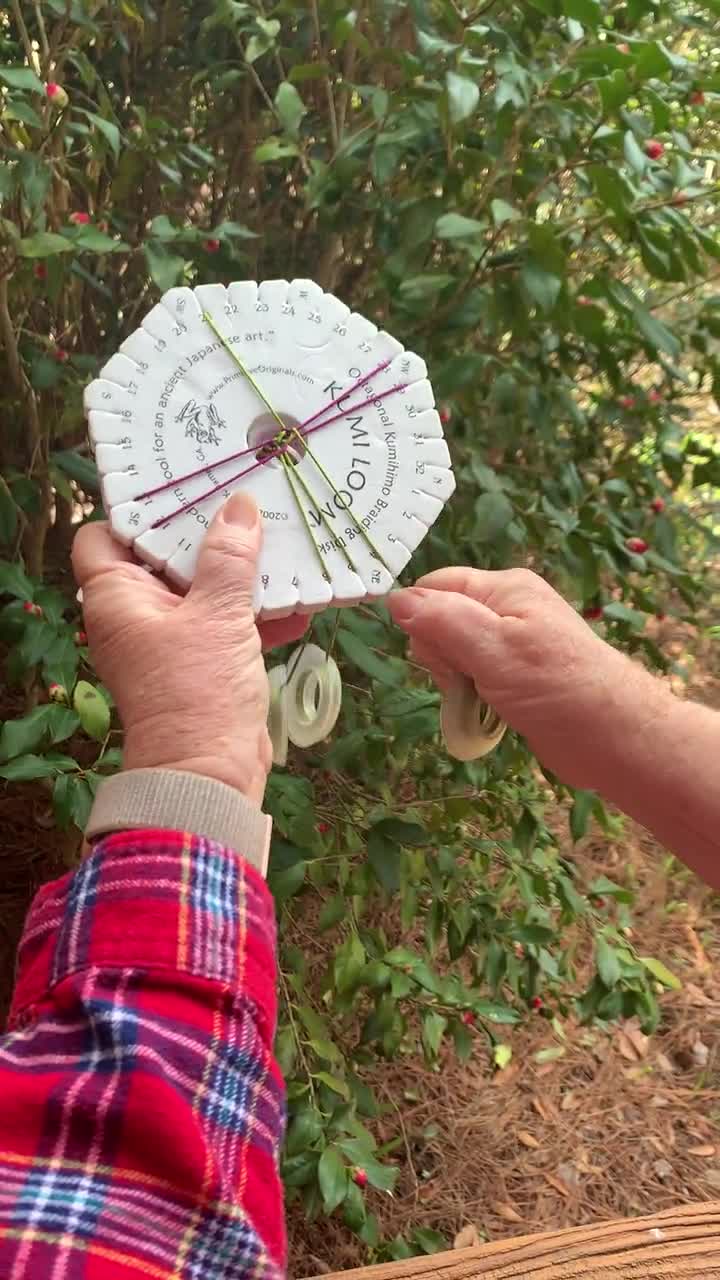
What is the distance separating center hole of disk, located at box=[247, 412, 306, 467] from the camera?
74cm

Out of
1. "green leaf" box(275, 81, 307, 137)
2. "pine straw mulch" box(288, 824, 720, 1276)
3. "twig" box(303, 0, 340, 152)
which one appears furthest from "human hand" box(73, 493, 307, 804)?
"pine straw mulch" box(288, 824, 720, 1276)

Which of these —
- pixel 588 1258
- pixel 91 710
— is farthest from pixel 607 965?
pixel 91 710

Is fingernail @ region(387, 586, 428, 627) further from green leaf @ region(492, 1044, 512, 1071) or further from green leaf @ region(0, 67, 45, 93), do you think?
green leaf @ region(492, 1044, 512, 1071)

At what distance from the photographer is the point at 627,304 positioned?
1004 millimetres

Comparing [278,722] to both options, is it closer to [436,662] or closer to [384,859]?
[436,662]

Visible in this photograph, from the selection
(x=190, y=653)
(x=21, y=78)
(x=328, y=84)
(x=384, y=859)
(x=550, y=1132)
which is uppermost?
(x=328, y=84)

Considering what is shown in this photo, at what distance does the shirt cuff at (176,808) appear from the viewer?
537 mm

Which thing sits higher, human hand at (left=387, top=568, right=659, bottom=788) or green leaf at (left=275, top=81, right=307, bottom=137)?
green leaf at (left=275, top=81, right=307, bottom=137)

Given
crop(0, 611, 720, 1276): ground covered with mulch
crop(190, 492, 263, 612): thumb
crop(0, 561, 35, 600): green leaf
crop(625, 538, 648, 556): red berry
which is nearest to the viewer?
crop(190, 492, 263, 612): thumb

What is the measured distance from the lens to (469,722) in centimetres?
78

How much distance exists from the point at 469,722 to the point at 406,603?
0.38ft

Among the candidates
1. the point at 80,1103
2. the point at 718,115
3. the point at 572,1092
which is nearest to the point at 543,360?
the point at 718,115

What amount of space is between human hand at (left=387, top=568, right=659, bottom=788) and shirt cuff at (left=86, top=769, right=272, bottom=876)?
0.80ft

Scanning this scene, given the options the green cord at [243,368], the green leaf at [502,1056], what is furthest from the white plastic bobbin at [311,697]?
the green leaf at [502,1056]
